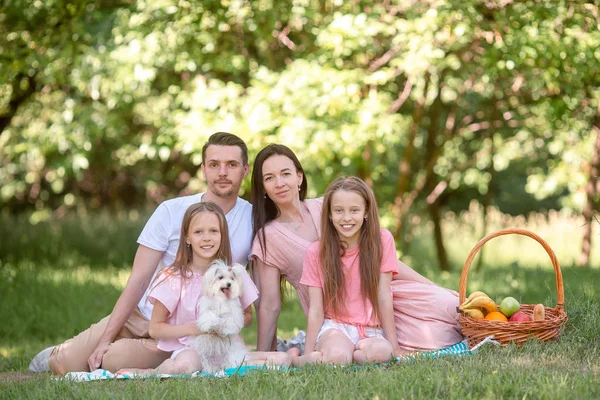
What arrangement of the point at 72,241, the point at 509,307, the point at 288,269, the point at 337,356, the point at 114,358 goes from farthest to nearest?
the point at 72,241
the point at 288,269
the point at 509,307
the point at 114,358
the point at 337,356

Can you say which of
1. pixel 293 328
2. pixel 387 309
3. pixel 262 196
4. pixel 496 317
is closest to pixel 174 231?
pixel 262 196


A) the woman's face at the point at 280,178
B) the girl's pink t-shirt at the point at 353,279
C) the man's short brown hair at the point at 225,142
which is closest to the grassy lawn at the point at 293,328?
the girl's pink t-shirt at the point at 353,279

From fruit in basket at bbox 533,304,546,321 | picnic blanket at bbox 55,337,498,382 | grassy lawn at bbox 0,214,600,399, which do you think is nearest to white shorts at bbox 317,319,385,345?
picnic blanket at bbox 55,337,498,382

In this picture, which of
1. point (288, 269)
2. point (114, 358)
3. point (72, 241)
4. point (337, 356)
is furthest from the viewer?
point (72, 241)

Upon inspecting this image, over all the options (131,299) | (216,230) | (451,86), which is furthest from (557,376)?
(451,86)

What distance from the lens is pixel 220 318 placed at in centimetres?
377

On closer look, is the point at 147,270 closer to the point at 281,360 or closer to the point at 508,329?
the point at 281,360

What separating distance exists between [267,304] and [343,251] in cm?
57

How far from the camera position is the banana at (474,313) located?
13.7 feet

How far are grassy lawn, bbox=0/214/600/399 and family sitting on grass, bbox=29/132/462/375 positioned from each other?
327mm

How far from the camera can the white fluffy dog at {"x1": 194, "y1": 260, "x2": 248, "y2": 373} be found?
3.76 meters

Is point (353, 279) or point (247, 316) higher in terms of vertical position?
point (353, 279)

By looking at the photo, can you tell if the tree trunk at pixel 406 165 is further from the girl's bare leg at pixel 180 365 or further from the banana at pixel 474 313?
the girl's bare leg at pixel 180 365

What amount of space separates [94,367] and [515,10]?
4964 millimetres
